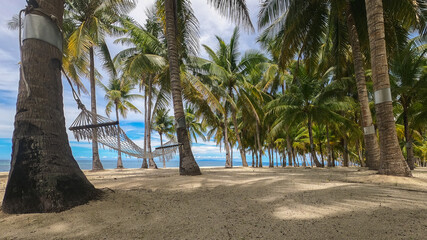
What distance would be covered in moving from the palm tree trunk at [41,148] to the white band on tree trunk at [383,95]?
6.16 meters

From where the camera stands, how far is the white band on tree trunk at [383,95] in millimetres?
4875

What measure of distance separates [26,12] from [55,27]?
0.36 m

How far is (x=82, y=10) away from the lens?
12.4m

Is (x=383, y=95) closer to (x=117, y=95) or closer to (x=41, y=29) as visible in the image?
(x=41, y=29)

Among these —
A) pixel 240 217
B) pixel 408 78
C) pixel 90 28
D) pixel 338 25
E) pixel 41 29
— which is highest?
pixel 90 28

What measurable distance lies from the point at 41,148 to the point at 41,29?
5.75ft

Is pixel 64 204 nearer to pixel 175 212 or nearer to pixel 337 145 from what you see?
pixel 175 212

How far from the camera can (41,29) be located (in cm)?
310

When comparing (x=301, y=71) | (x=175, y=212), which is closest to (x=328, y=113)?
(x=301, y=71)

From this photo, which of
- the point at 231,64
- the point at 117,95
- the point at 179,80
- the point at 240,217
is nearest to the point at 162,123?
the point at 117,95

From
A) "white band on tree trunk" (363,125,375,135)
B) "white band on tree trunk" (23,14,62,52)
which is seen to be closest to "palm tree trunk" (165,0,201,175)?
"white band on tree trunk" (23,14,62,52)

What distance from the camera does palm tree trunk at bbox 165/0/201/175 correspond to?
21.6 feet

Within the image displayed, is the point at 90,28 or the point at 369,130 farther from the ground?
the point at 90,28

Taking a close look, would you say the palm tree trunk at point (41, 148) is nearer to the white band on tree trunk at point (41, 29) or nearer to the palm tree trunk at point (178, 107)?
the white band on tree trunk at point (41, 29)
